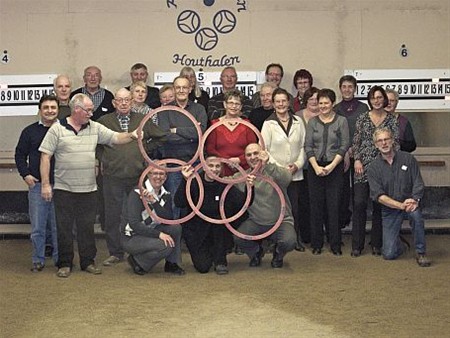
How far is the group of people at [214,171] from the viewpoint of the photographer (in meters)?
7.75

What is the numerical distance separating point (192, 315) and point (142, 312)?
347 mm

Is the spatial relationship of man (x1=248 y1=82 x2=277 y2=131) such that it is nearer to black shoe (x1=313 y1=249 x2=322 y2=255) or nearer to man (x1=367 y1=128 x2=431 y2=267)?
man (x1=367 y1=128 x2=431 y2=267)

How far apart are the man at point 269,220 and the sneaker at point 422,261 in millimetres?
1043

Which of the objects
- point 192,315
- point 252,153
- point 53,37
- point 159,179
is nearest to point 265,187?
point 252,153

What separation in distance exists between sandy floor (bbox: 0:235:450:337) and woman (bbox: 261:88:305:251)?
2.74 ft

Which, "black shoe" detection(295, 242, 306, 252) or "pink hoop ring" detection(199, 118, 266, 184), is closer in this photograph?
"pink hoop ring" detection(199, 118, 266, 184)

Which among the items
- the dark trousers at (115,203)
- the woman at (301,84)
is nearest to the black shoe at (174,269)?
the dark trousers at (115,203)

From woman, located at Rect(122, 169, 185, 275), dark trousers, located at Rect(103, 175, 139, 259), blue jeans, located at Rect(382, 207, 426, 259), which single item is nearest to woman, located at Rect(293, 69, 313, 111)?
blue jeans, located at Rect(382, 207, 426, 259)

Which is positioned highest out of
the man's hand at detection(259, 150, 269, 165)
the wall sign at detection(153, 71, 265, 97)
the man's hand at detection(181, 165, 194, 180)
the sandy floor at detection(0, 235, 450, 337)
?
the wall sign at detection(153, 71, 265, 97)

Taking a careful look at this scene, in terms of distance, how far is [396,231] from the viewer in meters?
8.32

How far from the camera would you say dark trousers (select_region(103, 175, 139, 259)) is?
27.0 feet

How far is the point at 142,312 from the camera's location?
21.1 feet

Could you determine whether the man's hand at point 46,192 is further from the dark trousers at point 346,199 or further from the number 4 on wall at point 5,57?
the dark trousers at point 346,199

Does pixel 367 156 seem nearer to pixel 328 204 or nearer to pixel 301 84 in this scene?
pixel 328 204
